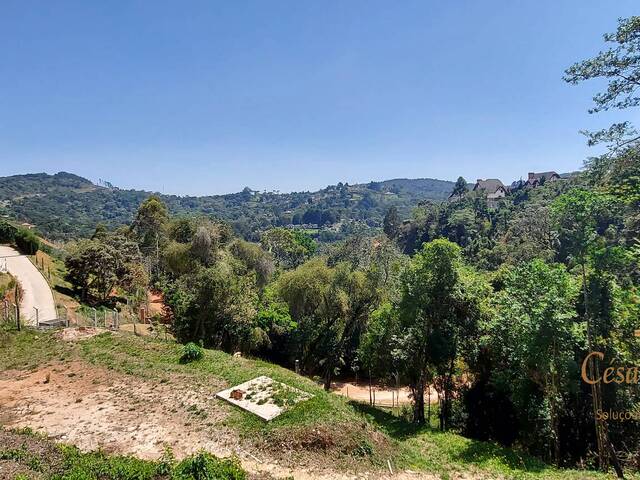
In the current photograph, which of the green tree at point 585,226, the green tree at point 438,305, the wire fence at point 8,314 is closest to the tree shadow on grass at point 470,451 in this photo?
the green tree at point 585,226

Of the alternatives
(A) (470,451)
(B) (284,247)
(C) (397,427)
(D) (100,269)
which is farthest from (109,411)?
(B) (284,247)

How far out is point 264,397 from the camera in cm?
1127

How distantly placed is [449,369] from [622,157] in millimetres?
9540

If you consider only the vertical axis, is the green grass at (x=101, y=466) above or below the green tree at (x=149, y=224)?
below

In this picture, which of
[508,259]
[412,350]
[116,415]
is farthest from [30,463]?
[508,259]

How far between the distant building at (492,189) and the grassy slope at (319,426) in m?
84.1

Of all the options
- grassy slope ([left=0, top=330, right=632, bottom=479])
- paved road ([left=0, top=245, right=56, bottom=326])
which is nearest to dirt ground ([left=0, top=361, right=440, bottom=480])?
grassy slope ([left=0, top=330, right=632, bottom=479])

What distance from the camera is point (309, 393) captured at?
11570 millimetres

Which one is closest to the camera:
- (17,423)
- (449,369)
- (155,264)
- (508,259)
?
(17,423)

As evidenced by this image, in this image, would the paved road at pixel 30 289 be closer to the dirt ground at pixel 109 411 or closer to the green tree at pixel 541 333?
the dirt ground at pixel 109 411

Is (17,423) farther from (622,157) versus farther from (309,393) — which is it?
(622,157)

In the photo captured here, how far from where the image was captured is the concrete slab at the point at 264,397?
10531mm

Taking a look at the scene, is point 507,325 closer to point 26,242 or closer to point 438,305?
point 438,305

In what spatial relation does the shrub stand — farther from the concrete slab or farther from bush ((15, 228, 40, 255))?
bush ((15, 228, 40, 255))
